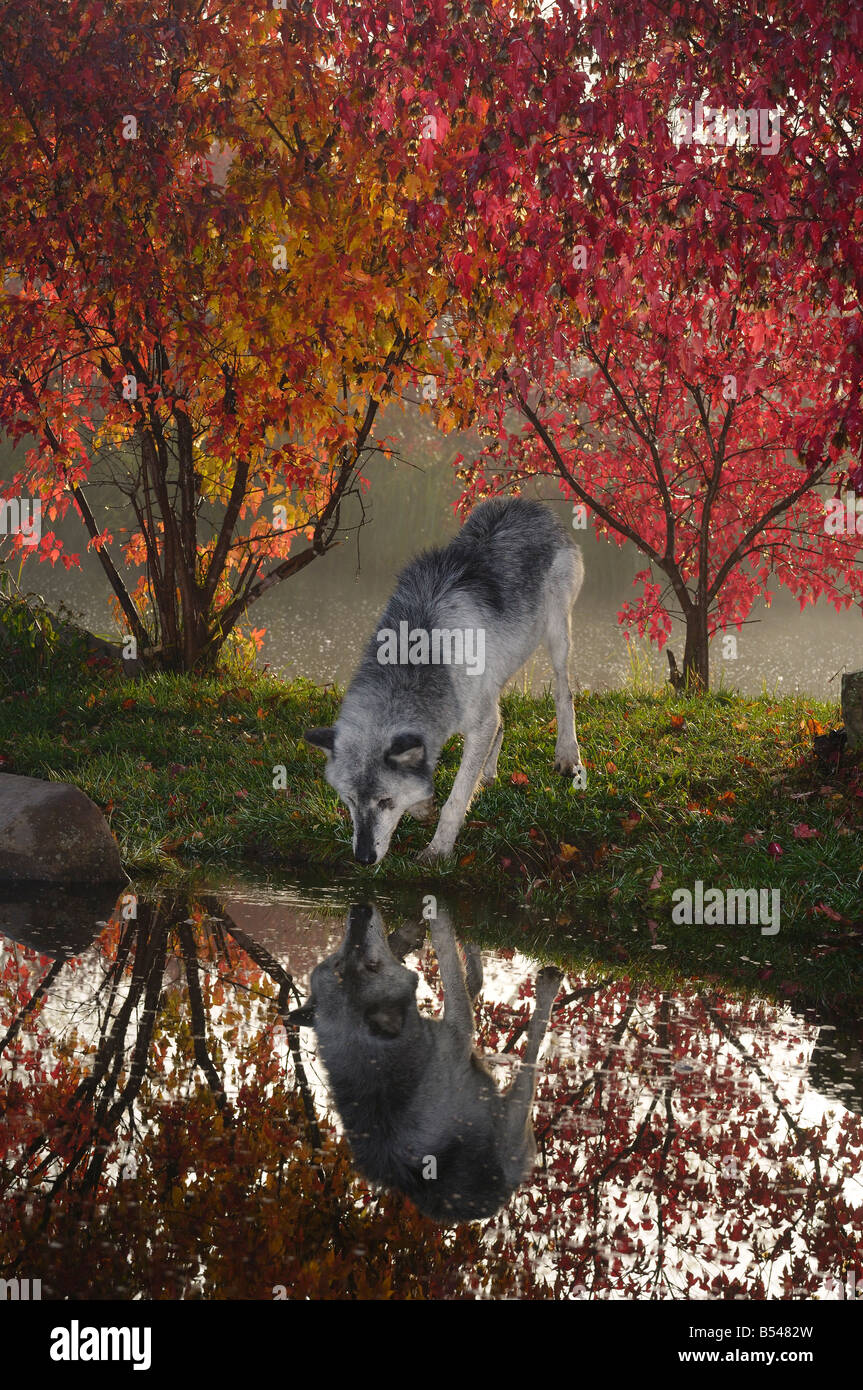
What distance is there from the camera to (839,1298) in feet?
10.9

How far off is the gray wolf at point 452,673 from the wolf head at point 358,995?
64 centimetres

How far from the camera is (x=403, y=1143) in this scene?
412cm

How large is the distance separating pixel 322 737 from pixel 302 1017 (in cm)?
241

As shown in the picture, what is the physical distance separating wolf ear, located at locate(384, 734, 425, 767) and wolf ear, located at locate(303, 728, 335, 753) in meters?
0.51

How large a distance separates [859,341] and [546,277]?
85.8 inches

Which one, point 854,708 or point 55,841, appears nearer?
point 55,841

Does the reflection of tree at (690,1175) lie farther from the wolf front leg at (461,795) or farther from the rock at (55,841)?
the rock at (55,841)

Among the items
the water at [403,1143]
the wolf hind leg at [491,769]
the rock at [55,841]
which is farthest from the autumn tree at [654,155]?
the rock at [55,841]

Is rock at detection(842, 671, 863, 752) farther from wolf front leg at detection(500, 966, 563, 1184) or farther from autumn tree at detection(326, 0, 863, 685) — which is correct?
wolf front leg at detection(500, 966, 563, 1184)

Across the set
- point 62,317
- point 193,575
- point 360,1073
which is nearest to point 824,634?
point 193,575

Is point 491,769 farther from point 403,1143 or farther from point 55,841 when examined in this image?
point 403,1143

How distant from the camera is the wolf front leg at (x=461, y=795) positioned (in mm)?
8000

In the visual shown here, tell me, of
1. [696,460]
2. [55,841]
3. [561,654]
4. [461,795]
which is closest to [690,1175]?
[461,795]
